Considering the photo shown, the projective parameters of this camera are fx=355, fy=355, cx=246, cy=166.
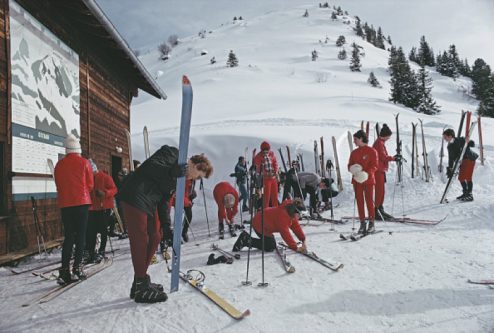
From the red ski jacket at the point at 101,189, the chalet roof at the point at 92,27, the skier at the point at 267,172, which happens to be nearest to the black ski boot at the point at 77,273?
the red ski jacket at the point at 101,189

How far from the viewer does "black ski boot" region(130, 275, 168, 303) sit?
3412 mm

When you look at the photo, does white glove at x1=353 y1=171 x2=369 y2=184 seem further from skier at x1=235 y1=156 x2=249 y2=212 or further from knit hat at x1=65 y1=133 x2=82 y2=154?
skier at x1=235 y1=156 x2=249 y2=212

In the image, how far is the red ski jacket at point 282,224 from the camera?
195 inches

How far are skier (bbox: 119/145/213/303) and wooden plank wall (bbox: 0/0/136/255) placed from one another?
135 inches

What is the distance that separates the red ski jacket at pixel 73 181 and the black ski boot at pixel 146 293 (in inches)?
54.7

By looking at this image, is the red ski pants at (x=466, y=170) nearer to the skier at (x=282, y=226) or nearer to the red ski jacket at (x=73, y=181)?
the skier at (x=282, y=226)

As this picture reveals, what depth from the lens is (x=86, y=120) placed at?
8.75m

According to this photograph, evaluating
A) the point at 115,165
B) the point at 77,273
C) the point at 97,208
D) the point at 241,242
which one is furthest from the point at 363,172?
the point at 115,165

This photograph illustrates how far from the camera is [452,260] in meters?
4.50

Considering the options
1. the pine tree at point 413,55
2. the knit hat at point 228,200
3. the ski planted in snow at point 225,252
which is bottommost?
the ski planted in snow at point 225,252

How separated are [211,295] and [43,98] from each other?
5375mm

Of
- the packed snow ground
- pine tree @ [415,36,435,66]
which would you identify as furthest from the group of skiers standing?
pine tree @ [415,36,435,66]

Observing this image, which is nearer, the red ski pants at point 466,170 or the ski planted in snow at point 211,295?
the ski planted in snow at point 211,295

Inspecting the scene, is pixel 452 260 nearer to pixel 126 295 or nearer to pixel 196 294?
pixel 196 294
